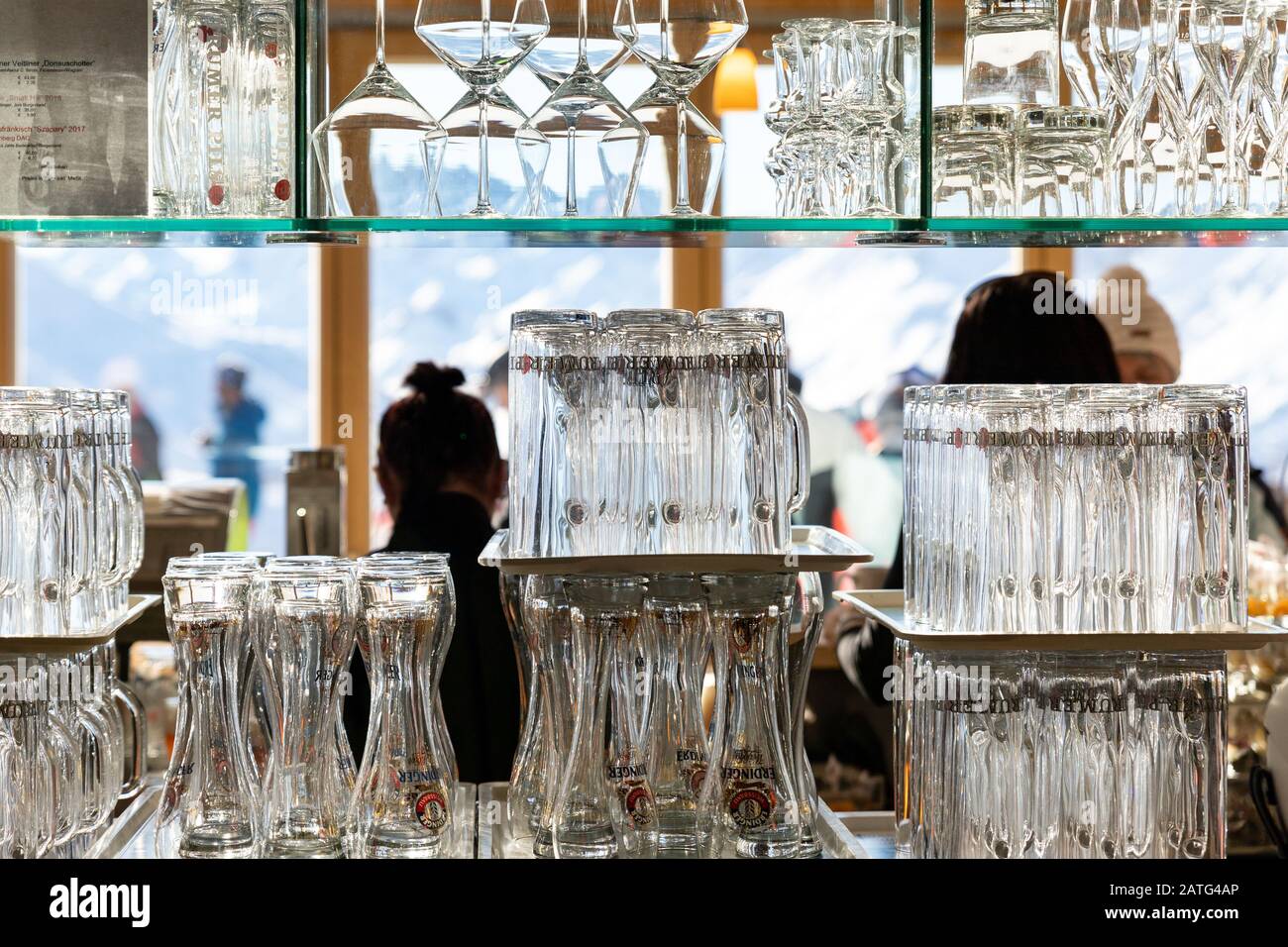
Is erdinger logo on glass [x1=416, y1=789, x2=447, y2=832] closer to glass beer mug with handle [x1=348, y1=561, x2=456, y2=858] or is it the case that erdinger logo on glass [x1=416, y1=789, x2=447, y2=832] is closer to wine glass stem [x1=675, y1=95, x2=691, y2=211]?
glass beer mug with handle [x1=348, y1=561, x2=456, y2=858]

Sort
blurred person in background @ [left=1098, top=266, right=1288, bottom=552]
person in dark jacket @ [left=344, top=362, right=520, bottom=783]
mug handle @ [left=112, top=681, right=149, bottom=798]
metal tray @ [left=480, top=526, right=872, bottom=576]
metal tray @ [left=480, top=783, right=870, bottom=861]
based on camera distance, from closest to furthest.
→ 1. metal tray @ [left=480, top=526, right=872, bottom=576]
2. metal tray @ [left=480, top=783, right=870, bottom=861]
3. mug handle @ [left=112, top=681, right=149, bottom=798]
4. person in dark jacket @ [left=344, top=362, right=520, bottom=783]
5. blurred person in background @ [left=1098, top=266, right=1288, bottom=552]

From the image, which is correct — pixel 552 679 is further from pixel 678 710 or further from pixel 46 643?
pixel 46 643

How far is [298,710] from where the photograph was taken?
1.32 m

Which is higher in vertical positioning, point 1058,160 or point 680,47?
point 680,47

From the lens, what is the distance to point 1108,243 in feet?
4.48

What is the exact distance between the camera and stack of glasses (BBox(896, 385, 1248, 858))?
4.25ft

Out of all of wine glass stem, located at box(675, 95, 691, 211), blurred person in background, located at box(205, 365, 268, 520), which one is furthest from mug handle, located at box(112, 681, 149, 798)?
wine glass stem, located at box(675, 95, 691, 211)

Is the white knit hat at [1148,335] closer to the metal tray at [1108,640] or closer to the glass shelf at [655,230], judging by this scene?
the glass shelf at [655,230]

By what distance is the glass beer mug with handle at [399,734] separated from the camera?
4.31ft

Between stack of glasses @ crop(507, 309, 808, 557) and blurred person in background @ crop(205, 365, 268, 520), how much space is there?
38.5 inches

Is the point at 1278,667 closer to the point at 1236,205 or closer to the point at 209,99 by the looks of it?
the point at 1236,205
